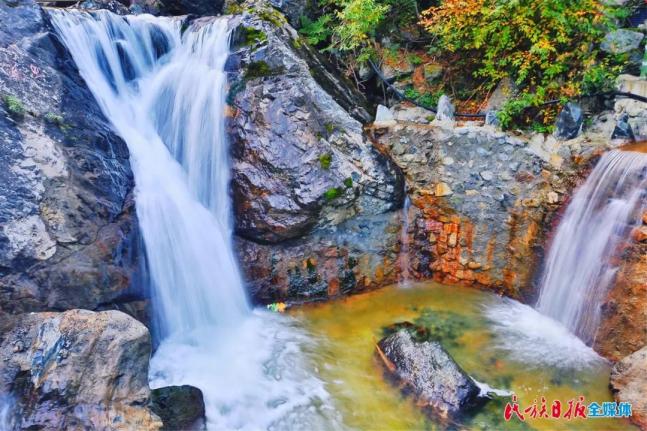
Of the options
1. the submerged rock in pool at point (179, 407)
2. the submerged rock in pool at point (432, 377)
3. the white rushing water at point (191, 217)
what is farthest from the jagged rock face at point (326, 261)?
the submerged rock in pool at point (179, 407)

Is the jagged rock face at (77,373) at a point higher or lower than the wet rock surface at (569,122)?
lower

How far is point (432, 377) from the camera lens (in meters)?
3.97

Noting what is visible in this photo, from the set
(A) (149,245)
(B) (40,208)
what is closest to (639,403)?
(A) (149,245)

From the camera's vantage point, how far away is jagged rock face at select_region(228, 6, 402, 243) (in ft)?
17.1

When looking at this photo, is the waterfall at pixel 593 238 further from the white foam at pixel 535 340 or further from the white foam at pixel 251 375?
the white foam at pixel 251 375

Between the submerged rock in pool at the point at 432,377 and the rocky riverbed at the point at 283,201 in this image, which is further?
the submerged rock in pool at the point at 432,377

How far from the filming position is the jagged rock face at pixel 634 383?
361 centimetres

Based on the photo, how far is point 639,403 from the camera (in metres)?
3.64

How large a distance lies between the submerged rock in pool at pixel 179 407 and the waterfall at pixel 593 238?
13.6 ft

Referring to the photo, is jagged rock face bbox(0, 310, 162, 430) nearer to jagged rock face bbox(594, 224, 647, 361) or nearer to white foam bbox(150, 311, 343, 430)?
white foam bbox(150, 311, 343, 430)

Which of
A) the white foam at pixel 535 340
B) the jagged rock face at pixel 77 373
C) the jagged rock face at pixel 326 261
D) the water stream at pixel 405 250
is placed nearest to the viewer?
the jagged rock face at pixel 77 373

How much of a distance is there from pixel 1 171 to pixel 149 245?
1.49 metres

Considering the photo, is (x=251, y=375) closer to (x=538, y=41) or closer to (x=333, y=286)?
(x=333, y=286)

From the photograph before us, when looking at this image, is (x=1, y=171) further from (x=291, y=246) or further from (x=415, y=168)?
(x=415, y=168)
